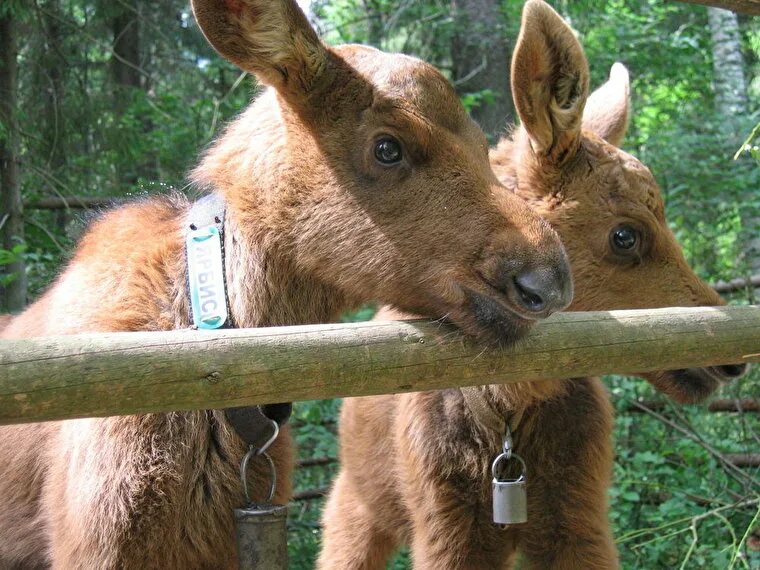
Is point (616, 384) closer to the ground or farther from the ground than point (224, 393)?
closer to the ground

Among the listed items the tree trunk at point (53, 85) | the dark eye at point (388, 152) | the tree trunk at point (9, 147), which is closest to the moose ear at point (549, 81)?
the dark eye at point (388, 152)

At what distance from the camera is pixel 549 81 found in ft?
13.9

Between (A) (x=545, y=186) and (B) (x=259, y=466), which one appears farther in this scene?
(A) (x=545, y=186)

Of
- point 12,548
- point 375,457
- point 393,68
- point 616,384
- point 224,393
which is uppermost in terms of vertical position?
point 393,68

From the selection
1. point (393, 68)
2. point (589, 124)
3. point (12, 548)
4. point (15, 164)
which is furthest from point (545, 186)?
point (15, 164)

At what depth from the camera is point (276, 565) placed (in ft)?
9.65

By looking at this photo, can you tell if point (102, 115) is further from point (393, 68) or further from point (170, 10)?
point (393, 68)

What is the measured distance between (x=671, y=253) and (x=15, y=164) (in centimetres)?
526

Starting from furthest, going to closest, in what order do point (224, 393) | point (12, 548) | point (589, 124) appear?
point (589, 124), point (12, 548), point (224, 393)

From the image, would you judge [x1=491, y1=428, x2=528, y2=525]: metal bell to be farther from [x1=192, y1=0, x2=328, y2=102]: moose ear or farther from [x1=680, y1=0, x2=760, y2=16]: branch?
[x1=680, y1=0, x2=760, y2=16]: branch

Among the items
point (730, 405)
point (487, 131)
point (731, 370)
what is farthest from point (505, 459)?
point (487, 131)

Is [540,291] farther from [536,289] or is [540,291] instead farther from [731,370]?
[731,370]

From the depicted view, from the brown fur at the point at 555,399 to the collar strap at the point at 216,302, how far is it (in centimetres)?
121

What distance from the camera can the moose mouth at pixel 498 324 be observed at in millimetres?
2844
